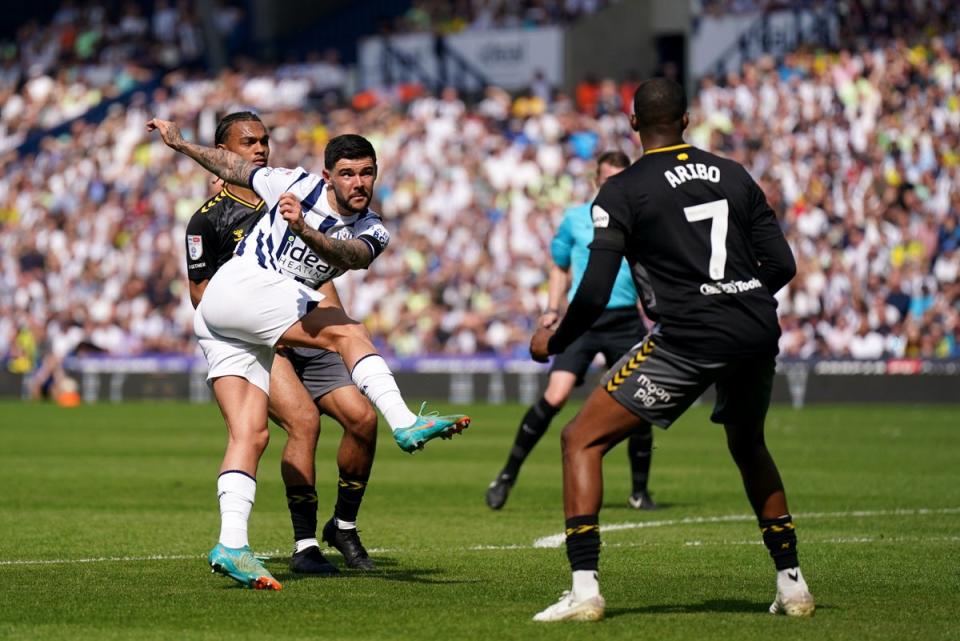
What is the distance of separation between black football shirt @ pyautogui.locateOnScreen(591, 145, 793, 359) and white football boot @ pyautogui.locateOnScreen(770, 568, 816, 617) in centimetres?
99

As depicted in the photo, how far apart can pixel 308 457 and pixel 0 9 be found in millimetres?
44903

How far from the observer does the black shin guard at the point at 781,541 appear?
7.78 m

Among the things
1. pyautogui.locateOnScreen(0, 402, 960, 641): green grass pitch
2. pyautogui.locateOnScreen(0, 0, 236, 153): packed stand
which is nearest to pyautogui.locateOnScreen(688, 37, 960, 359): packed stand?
pyautogui.locateOnScreen(0, 402, 960, 641): green grass pitch

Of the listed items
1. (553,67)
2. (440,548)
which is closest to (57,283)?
(553,67)

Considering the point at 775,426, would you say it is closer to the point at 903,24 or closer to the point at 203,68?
the point at 903,24

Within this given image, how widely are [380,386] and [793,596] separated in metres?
2.23

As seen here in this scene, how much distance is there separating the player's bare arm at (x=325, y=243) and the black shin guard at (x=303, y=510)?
160cm

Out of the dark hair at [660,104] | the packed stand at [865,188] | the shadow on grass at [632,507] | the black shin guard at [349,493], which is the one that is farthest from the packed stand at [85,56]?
the dark hair at [660,104]

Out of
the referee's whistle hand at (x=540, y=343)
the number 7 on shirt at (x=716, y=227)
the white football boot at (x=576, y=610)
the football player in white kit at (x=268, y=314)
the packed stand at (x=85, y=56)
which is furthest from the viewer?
the packed stand at (x=85, y=56)

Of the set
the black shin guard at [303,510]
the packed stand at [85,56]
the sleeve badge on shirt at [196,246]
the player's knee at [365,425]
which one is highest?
the packed stand at [85,56]

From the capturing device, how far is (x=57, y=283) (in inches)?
1507

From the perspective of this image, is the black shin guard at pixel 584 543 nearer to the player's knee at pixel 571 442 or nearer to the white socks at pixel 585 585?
the white socks at pixel 585 585

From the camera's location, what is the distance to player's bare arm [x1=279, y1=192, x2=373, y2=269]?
27.1 feet

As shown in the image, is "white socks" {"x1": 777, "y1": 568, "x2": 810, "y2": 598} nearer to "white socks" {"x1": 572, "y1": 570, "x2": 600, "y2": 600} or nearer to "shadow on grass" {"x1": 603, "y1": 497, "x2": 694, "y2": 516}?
"white socks" {"x1": 572, "y1": 570, "x2": 600, "y2": 600}
